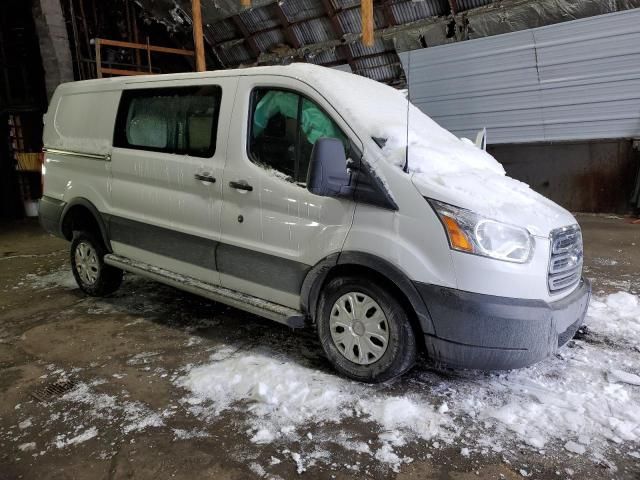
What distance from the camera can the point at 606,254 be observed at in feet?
19.9

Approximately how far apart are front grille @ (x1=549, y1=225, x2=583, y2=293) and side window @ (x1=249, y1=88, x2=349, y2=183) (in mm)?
1346

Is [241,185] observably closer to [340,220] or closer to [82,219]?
[340,220]

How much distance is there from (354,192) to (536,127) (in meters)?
7.37

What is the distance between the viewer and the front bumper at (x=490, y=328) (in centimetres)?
249

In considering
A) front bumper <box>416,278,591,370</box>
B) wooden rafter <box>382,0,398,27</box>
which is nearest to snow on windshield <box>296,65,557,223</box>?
front bumper <box>416,278,591,370</box>

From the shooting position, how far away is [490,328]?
98.5 inches

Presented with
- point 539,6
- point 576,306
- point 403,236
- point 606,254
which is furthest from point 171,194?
point 539,6

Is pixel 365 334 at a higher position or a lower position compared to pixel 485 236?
lower

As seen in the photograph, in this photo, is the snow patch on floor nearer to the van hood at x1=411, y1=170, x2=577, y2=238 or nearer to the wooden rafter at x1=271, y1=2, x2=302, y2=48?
the van hood at x1=411, y1=170, x2=577, y2=238

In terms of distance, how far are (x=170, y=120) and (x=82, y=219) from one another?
165 cm

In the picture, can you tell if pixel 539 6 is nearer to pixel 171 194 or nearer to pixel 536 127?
pixel 536 127

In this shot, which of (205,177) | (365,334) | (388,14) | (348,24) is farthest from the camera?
(348,24)

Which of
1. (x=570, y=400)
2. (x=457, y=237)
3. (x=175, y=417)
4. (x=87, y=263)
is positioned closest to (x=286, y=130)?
(x=457, y=237)

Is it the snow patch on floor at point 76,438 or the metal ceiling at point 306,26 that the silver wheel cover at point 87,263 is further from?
the metal ceiling at point 306,26
